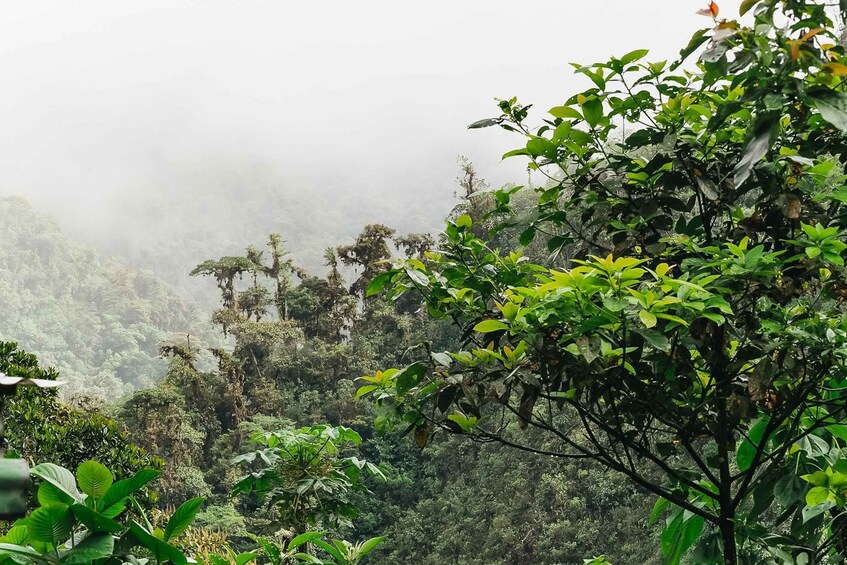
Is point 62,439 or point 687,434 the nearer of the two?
point 687,434

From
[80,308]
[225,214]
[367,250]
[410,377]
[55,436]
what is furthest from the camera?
[225,214]

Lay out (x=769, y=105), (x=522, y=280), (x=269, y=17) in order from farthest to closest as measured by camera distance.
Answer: (x=269, y=17) < (x=522, y=280) < (x=769, y=105)

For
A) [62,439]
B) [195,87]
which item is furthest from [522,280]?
[195,87]

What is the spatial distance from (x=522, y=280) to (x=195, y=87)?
170 feet

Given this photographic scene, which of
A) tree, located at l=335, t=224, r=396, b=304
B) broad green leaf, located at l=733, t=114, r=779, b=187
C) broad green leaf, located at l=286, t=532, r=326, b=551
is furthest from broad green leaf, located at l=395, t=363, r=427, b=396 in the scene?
tree, located at l=335, t=224, r=396, b=304

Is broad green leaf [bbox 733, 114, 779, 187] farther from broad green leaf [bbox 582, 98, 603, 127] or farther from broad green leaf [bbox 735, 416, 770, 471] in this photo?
broad green leaf [bbox 735, 416, 770, 471]

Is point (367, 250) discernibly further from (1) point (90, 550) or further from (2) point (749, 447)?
(1) point (90, 550)

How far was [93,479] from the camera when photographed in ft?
1.96

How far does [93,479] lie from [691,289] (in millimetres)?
701

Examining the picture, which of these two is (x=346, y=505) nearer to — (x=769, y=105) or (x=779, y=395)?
(x=779, y=395)

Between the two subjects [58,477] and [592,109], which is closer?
[58,477]

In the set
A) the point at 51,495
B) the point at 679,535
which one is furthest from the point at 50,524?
the point at 679,535

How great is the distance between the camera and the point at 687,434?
1202 millimetres

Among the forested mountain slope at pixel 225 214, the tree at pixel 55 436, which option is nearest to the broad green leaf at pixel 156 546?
the tree at pixel 55 436
